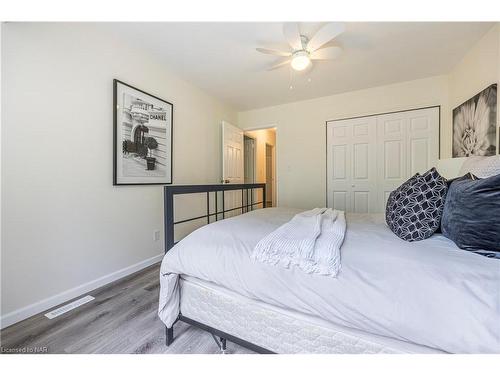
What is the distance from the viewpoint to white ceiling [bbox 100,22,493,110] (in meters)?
1.87

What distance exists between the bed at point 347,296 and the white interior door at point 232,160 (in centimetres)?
226

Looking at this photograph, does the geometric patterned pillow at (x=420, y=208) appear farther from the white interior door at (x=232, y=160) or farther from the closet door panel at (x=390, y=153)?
the white interior door at (x=232, y=160)

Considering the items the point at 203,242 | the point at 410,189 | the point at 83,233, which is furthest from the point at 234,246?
the point at 83,233

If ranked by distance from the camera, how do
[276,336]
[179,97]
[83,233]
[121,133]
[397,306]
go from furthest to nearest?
1. [179,97]
2. [121,133]
3. [83,233]
4. [276,336]
5. [397,306]

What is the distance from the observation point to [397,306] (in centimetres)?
76

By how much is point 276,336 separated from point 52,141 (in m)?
2.04

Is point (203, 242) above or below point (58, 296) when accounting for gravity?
above

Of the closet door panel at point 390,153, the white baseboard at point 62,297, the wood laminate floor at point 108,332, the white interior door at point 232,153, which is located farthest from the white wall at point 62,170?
the closet door panel at point 390,153

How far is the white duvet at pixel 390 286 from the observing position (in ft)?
2.25

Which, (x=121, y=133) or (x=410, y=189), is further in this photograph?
(x=121, y=133)

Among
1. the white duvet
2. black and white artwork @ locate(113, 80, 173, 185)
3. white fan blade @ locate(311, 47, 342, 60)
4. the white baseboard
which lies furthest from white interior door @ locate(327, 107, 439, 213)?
the white baseboard

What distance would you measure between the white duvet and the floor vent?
120 centimetres

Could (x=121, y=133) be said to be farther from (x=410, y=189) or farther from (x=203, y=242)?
(x=410, y=189)

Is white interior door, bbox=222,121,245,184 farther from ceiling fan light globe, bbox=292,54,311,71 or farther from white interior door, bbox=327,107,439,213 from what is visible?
ceiling fan light globe, bbox=292,54,311,71
